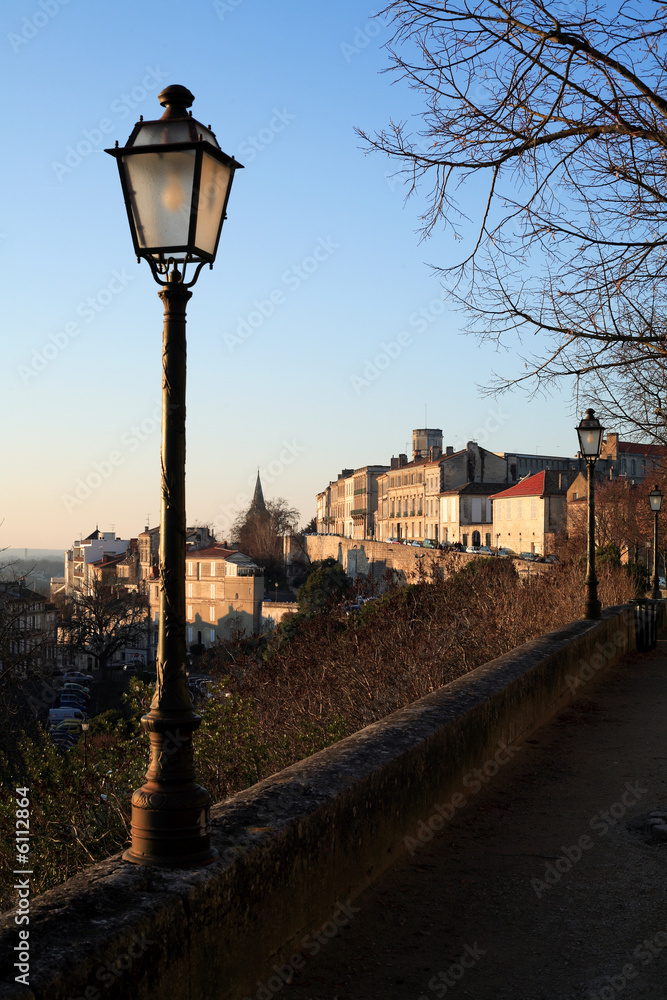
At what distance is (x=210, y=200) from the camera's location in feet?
11.0

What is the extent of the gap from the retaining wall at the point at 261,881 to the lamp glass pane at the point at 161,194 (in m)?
2.25

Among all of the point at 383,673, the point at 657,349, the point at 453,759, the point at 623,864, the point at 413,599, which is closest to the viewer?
the point at 623,864

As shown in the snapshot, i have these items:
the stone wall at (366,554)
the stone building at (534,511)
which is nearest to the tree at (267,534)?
the stone wall at (366,554)

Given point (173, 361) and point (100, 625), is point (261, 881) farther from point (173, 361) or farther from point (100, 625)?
point (100, 625)

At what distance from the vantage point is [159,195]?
3.28 meters

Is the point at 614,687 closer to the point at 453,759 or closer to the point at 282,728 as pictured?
the point at 282,728

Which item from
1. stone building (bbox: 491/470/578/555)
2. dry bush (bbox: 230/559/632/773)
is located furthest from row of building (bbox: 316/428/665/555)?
dry bush (bbox: 230/559/632/773)

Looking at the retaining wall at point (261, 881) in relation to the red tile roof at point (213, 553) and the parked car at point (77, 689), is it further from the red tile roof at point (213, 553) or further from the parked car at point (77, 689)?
the red tile roof at point (213, 553)

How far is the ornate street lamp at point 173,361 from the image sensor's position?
3.17 meters

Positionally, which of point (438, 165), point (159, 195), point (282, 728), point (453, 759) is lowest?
point (282, 728)

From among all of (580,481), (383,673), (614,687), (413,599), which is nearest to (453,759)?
(383,673)

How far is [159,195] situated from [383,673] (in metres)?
8.36

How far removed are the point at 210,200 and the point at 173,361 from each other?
62 cm

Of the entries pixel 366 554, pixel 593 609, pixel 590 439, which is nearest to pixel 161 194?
pixel 590 439
